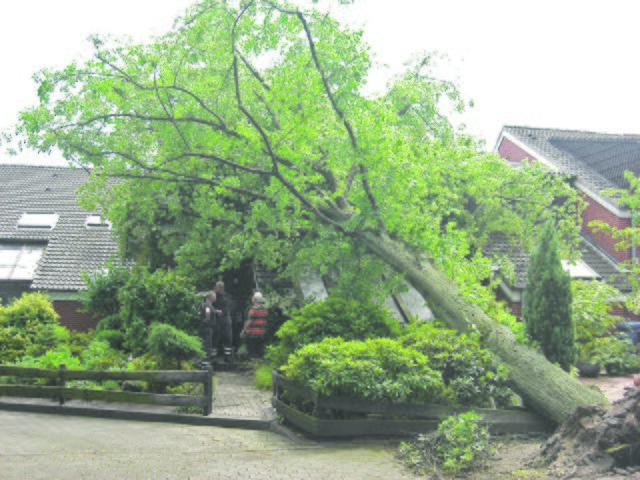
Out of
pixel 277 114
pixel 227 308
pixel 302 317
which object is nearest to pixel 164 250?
pixel 227 308

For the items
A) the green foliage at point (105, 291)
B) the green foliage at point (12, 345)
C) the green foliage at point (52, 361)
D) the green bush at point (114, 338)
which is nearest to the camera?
the green foliage at point (52, 361)

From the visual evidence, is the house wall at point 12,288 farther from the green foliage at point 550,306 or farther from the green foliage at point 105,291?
the green foliage at point 550,306

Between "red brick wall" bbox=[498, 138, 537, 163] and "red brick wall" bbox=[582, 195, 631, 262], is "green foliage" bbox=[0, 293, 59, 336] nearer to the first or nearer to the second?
"red brick wall" bbox=[582, 195, 631, 262]

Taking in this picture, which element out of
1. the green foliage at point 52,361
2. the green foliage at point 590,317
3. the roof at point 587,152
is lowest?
the green foliage at point 52,361

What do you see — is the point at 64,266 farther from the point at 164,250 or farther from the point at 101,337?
the point at 101,337

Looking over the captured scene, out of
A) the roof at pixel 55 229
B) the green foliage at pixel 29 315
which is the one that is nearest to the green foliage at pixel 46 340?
the green foliage at pixel 29 315

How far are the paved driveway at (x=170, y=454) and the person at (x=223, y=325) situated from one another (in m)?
5.26

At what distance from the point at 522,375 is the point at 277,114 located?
7178 mm

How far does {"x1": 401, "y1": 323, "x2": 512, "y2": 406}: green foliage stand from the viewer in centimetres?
912

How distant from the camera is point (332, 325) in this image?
1102cm

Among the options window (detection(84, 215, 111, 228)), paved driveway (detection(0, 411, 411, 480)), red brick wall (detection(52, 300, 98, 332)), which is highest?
window (detection(84, 215, 111, 228))

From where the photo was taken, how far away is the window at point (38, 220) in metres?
23.0

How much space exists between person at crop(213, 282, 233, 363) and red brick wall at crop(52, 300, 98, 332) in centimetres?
656

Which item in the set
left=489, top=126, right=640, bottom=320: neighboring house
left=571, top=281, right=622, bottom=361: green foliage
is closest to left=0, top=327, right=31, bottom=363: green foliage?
left=489, top=126, right=640, bottom=320: neighboring house
